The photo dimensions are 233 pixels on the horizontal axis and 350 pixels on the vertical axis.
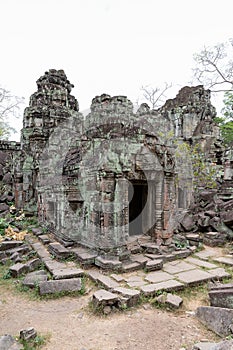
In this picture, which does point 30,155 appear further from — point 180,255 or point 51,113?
point 180,255

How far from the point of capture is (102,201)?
5691 millimetres

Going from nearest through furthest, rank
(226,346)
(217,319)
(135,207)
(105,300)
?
(226,346)
(217,319)
(105,300)
(135,207)

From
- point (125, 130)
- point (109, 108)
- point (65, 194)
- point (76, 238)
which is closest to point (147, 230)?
point (76, 238)

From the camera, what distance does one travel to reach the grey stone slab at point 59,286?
4.59 metres

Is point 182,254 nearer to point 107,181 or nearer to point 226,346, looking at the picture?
point 107,181

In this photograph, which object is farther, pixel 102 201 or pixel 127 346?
pixel 102 201

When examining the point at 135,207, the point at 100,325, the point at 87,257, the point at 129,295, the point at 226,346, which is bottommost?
the point at 100,325

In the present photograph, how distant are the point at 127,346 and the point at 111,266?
2166 millimetres

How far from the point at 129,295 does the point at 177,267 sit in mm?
1991

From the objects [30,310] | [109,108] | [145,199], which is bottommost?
[30,310]

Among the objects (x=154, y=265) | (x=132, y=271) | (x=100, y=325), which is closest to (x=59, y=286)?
(x=100, y=325)

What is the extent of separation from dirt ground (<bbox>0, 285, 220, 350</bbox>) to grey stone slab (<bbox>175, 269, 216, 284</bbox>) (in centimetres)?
53

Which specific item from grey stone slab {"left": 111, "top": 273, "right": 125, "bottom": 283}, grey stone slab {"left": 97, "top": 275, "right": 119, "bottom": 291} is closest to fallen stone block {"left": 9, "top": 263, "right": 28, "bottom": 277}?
grey stone slab {"left": 97, "top": 275, "right": 119, "bottom": 291}

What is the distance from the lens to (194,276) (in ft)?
17.0
